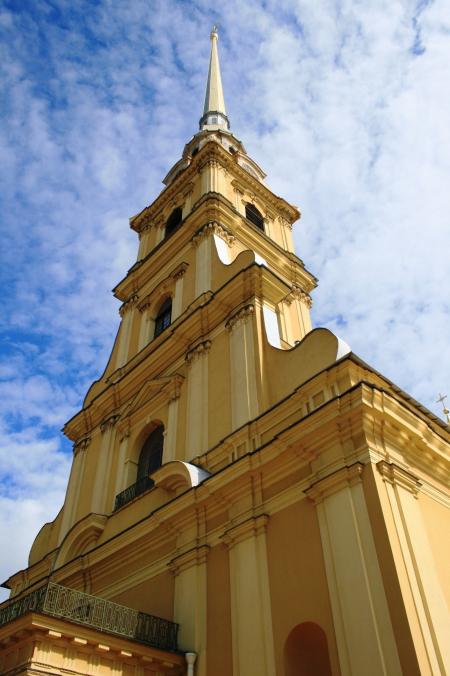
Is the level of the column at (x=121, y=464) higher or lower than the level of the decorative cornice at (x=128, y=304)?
lower

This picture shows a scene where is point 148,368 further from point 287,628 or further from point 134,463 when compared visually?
point 287,628

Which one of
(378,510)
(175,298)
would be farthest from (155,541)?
(175,298)

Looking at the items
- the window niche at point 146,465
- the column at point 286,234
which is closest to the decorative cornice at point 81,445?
the window niche at point 146,465

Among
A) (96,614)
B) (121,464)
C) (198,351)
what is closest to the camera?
(96,614)

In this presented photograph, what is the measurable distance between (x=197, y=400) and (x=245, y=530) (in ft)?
14.3

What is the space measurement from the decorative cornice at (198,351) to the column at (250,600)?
219 inches

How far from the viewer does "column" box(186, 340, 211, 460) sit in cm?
1393

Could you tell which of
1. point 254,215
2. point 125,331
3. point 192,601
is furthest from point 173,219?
point 192,601

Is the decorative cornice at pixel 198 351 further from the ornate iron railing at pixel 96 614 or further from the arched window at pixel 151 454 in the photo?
the ornate iron railing at pixel 96 614

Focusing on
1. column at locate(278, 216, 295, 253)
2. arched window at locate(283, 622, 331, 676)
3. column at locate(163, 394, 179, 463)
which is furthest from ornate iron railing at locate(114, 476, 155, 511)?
column at locate(278, 216, 295, 253)

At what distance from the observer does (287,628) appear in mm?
9445

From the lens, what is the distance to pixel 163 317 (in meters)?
20.2

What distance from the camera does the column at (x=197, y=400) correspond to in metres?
13.9

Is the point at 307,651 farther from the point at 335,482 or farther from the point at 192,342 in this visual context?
the point at 192,342
